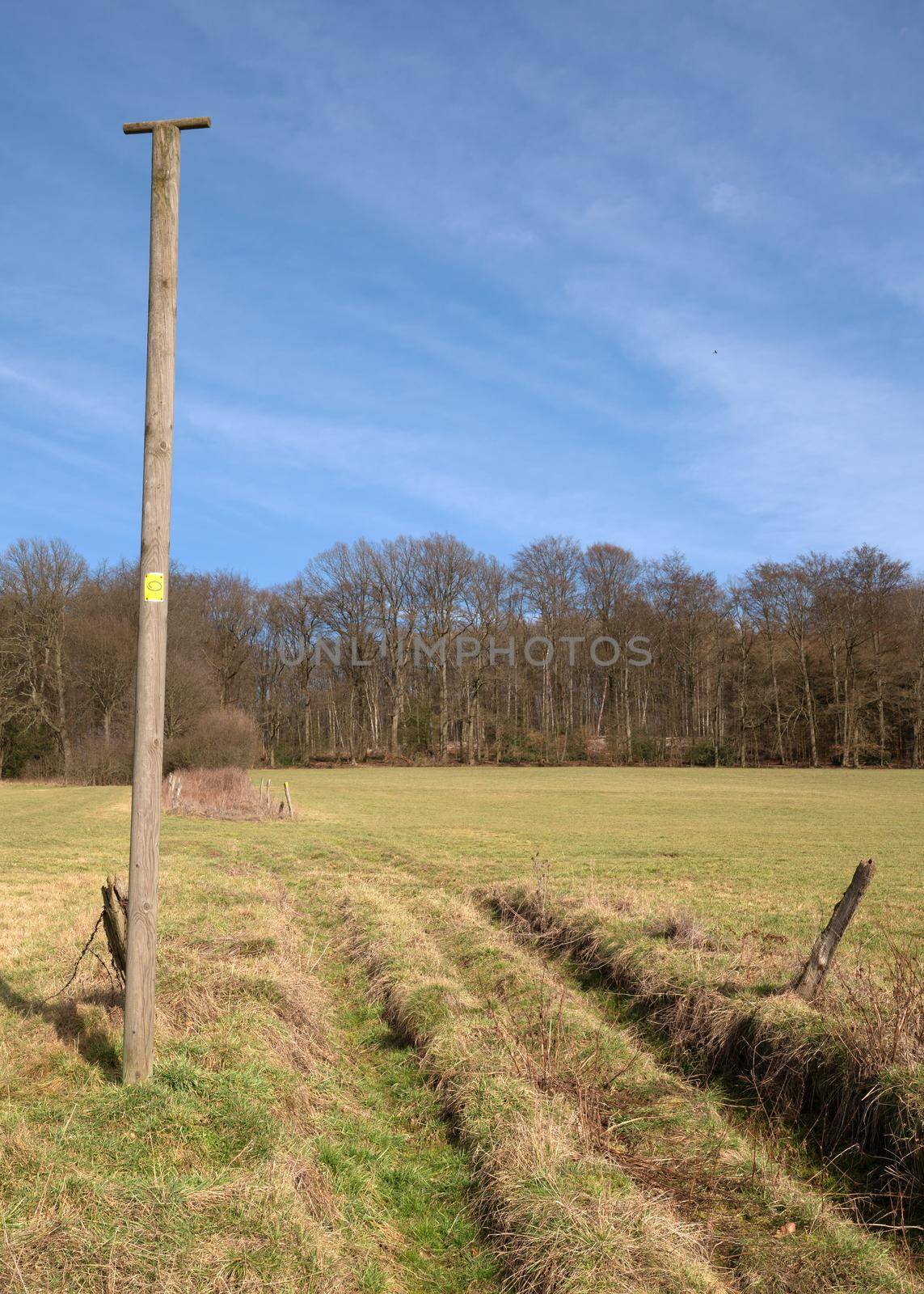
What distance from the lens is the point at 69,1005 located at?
6918 mm

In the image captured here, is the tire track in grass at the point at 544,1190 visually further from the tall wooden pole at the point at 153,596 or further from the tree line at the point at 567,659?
the tree line at the point at 567,659

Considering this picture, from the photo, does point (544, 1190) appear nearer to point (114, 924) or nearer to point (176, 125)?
point (114, 924)

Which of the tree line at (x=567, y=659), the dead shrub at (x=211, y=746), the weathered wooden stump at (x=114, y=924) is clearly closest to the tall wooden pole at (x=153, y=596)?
the weathered wooden stump at (x=114, y=924)

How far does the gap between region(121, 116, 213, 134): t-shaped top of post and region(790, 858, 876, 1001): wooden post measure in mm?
7278

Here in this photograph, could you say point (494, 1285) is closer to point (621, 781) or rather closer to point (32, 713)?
point (621, 781)

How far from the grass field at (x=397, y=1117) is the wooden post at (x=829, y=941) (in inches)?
18.5

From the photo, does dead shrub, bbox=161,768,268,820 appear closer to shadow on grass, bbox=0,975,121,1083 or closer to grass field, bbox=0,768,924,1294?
grass field, bbox=0,768,924,1294

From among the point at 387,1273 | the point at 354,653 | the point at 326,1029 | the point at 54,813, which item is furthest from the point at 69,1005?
the point at 354,653

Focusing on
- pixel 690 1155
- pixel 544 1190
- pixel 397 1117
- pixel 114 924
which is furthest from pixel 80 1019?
pixel 690 1155

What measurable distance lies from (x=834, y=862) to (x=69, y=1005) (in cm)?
1489

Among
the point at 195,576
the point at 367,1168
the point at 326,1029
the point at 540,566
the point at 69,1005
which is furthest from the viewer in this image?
the point at 540,566

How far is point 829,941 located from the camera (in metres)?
7.06

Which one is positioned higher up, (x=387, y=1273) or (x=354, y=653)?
(x=354, y=653)

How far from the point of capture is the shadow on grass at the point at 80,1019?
19.3ft
